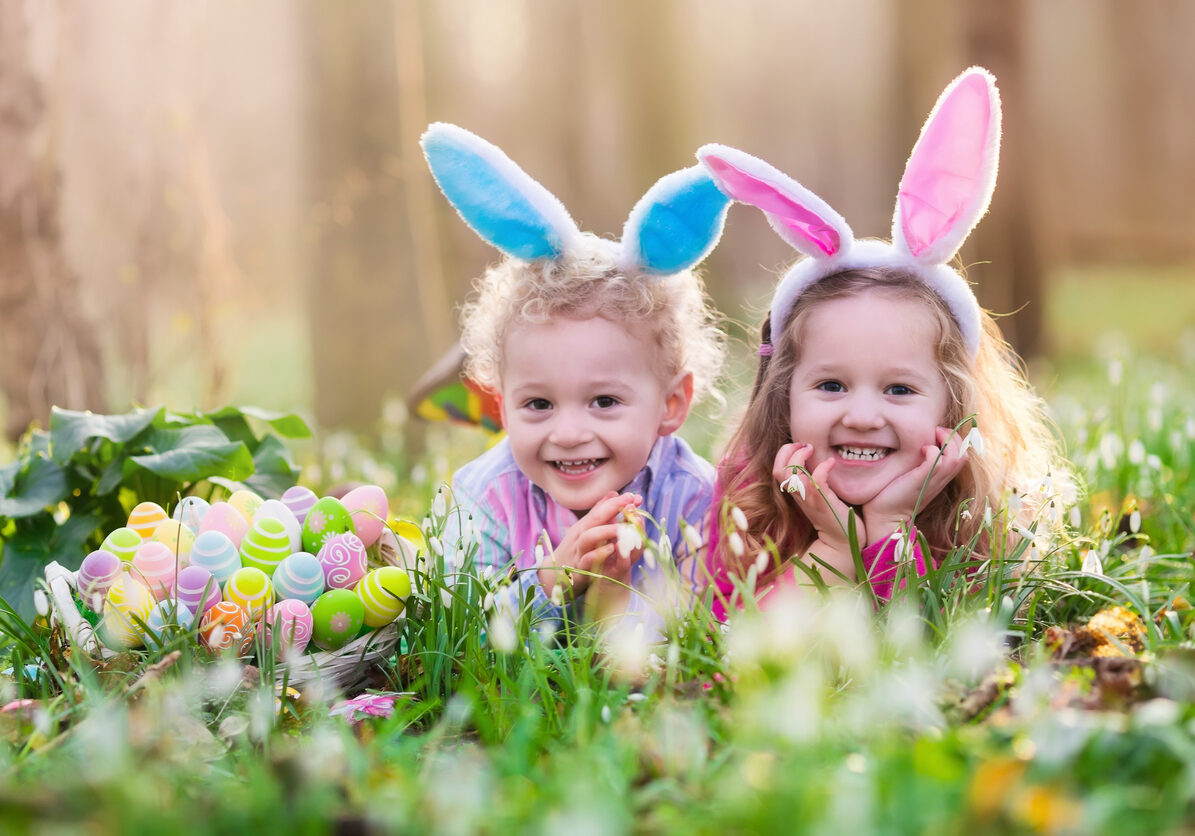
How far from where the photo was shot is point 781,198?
2.48 metres

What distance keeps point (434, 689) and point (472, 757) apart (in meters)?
0.51

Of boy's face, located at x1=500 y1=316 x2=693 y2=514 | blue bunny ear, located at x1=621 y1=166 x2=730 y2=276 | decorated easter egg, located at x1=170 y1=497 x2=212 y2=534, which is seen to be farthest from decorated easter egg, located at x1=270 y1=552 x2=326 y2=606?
blue bunny ear, located at x1=621 y1=166 x2=730 y2=276

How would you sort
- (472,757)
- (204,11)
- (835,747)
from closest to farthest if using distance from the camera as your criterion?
(835,747) < (472,757) < (204,11)

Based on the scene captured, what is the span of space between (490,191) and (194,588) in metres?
1.17

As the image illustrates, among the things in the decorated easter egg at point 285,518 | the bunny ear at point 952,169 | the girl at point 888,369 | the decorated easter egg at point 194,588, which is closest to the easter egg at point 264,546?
the decorated easter egg at point 285,518

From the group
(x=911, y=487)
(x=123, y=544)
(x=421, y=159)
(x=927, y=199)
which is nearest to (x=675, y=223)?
(x=927, y=199)

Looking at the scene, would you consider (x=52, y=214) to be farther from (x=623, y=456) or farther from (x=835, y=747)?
(x=835, y=747)

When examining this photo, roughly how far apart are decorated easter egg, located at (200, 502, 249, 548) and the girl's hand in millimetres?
1467

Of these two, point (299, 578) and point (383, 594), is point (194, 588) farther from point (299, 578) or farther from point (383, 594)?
point (383, 594)

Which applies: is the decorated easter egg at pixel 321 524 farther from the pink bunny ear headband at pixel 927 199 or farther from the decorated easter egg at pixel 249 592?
the pink bunny ear headband at pixel 927 199

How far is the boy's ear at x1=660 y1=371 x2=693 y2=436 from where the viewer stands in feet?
9.44

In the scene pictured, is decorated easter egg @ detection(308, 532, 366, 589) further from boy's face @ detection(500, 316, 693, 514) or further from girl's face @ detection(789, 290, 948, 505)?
girl's face @ detection(789, 290, 948, 505)

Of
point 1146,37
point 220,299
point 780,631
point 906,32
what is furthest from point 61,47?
point 1146,37

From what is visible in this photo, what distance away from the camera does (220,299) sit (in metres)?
5.66
